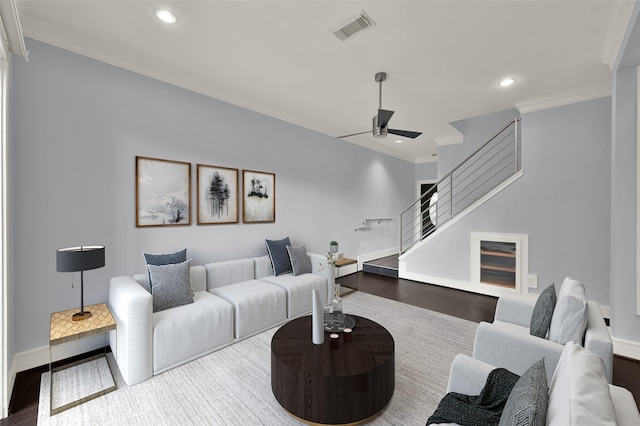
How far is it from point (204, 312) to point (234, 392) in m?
0.81

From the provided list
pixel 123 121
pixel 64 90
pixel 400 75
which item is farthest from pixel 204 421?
pixel 400 75

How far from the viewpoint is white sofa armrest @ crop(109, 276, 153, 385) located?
2.22 metres

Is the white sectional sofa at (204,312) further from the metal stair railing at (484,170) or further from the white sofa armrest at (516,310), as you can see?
the metal stair railing at (484,170)

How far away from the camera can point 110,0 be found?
2.14 metres

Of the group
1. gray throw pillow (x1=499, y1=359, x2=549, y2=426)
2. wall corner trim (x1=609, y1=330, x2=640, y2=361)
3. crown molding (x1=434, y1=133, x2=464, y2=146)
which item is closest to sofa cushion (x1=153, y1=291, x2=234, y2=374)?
gray throw pillow (x1=499, y1=359, x2=549, y2=426)

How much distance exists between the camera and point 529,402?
0.91 meters

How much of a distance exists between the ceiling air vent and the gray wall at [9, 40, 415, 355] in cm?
190

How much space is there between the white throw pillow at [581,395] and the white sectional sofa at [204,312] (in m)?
2.58

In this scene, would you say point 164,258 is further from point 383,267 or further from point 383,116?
point 383,267

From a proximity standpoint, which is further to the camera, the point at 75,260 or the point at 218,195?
the point at 218,195

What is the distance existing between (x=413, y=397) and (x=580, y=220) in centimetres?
353

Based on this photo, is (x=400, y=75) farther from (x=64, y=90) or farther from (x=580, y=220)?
(x=64, y=90)

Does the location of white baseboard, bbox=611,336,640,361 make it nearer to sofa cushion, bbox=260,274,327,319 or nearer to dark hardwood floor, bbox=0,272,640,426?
dark hardwood floor, bbox=0,272,640,426

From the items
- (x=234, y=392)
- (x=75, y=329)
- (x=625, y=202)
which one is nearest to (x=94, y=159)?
(x=75, y=329)
